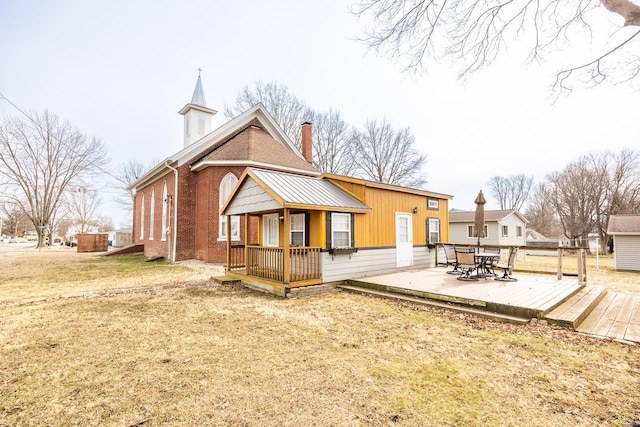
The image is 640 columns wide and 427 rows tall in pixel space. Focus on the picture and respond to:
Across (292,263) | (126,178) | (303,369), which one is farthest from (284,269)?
(126,178)

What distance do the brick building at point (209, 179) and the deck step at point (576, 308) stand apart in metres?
11.0

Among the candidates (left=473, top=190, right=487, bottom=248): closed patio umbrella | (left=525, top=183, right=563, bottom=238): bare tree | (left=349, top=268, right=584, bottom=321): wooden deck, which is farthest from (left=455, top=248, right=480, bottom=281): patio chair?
(left=525, top=183, right=563, bottom=238): bare tree

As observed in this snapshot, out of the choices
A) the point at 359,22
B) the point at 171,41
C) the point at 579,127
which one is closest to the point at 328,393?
the point at 359,22

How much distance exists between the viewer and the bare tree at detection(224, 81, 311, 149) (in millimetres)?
27406

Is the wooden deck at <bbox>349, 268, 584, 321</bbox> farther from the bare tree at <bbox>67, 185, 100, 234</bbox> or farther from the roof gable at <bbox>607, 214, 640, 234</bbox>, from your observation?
the bare tree at <bbox>67, 185, 100, 234</bbox>

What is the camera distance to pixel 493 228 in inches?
1090

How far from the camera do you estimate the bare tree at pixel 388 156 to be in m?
30.8

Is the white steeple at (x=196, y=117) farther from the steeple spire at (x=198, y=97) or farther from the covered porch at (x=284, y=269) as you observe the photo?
the covered porch at (x=284, y=269)

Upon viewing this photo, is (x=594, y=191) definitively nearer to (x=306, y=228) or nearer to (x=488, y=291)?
(x=488, y=291)

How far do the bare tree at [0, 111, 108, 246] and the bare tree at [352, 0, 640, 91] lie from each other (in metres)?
31.9

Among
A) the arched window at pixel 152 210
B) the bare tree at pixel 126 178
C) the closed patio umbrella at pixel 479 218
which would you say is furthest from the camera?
the bare tree at pixel 126 178

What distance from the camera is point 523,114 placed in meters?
8.21

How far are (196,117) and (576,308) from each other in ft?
77.6

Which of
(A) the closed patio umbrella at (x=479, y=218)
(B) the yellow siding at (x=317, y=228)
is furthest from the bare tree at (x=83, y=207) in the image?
(A) the closed patio umbrella at (x=479, y=218)
